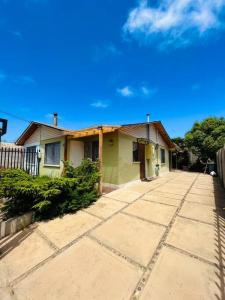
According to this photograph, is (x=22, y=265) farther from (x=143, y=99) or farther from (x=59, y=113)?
(x=143, y=99)

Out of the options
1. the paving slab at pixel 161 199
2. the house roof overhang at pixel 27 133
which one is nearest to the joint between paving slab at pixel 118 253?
the paving slab at pixel 161 199

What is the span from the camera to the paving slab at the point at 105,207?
4309mm

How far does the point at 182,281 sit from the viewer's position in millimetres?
1969

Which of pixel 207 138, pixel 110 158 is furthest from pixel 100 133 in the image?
pixel 207 138

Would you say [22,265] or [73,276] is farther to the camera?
[22,265]

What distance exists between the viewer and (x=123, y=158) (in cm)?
780

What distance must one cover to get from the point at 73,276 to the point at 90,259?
40 centimetres

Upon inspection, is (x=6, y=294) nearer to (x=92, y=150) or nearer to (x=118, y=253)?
(x=118, y=253)

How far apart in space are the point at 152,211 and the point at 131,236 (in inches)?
61.8

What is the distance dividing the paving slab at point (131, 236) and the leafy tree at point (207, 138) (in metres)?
14.9

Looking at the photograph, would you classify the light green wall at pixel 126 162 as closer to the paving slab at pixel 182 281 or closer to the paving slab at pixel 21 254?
the paving slab at pixel 21 254

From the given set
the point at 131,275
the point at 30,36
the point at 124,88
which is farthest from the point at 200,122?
the point at 131,275

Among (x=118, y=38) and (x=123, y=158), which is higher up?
(x=118, y=38)

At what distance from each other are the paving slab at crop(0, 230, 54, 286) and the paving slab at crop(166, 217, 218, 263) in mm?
2443
